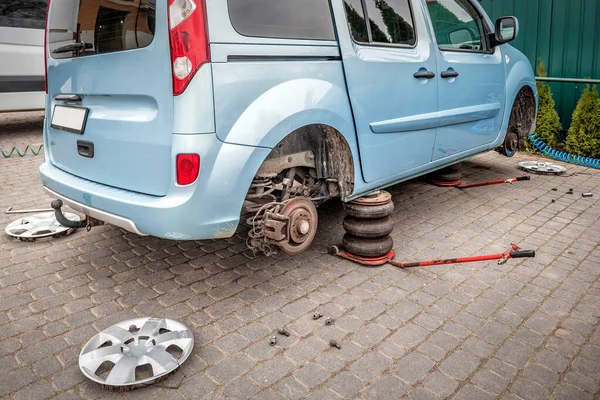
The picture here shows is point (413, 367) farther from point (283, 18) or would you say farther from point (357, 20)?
point (357, 20)

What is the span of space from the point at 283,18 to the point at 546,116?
587 centimetres

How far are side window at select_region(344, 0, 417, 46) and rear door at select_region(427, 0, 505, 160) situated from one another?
1.22 feet

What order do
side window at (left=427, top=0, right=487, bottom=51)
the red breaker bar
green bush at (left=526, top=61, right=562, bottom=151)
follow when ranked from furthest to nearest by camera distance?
1. green bush at (left=526, top=61, right=562, bottom=151)
2. the red breaker bar
3. side window at (left=427, top=0, right=487, bottom=51)

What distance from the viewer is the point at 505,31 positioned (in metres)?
4.68

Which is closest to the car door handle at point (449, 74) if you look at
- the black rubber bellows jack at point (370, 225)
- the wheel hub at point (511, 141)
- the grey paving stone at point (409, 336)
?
the black rubber bellows jack at point (370, 225)

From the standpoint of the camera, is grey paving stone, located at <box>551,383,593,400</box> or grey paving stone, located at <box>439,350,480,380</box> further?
grey paving stone, located at <box>439,350,480,380</box>

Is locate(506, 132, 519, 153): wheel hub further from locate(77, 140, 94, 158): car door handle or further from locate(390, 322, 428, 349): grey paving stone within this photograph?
locate(77, 140, 94, 158): car door handle

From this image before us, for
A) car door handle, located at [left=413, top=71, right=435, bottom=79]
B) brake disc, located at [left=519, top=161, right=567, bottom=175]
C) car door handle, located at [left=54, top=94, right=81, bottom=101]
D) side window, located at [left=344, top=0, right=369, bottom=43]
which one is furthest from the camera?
brake disc, located at [left=519, top=161, right=567, bottom=175]

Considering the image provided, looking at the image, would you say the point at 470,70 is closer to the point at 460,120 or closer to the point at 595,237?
the point at 460,120

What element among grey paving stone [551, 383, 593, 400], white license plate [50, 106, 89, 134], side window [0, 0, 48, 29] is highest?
side window [0, 0, 48, 29]

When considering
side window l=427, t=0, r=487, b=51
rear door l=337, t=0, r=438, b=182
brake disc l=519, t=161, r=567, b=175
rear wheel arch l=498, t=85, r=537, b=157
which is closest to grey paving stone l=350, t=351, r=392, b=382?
rear door l=337, t=0, r=438, b=182

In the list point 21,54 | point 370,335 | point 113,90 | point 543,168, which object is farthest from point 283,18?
point 21,54

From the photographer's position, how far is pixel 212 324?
112 inches

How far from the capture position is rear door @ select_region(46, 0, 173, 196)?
2627mm
